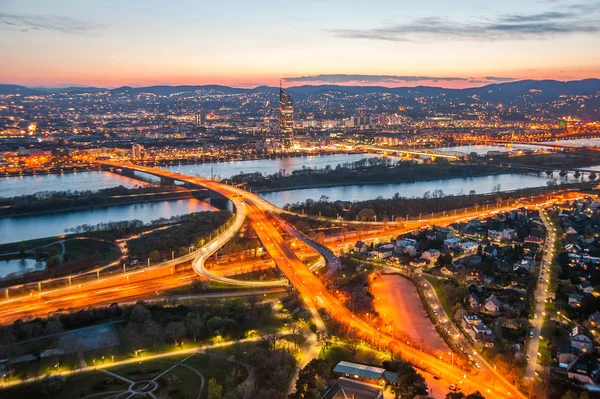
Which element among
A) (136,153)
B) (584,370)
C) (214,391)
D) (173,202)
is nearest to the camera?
(214,391)

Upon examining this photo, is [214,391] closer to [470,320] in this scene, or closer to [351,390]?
[351,390]

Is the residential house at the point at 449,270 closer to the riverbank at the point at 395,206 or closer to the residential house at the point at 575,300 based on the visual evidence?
the residential house at the point at 575,300

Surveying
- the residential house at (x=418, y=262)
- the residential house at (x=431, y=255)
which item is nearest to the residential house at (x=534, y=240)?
the residential house at (x=431, y=255)

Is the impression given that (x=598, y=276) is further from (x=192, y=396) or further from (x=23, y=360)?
(x=23, y=360)

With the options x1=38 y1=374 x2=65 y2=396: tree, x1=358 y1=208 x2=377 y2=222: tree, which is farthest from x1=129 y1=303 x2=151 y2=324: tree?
x1=358 y1=208 x2=377 y2=222: tree

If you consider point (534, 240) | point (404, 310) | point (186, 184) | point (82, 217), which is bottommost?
point (82, 217)

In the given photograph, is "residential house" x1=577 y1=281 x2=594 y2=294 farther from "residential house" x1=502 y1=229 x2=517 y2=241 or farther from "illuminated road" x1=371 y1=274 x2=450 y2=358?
Result: "residential house" x1=502 y1=229 x2=517 y2=241

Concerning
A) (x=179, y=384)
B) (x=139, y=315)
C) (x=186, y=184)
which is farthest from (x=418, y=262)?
(x=186, y=184)
